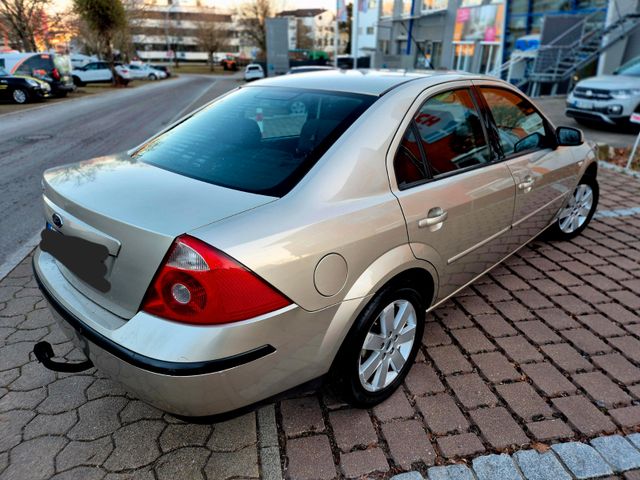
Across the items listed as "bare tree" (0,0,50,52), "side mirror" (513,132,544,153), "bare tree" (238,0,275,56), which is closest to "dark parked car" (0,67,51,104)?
"bare tree" (0,0,50,52)

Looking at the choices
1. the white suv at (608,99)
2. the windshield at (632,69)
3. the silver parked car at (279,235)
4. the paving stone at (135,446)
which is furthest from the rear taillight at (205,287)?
the windshield at (632,69)

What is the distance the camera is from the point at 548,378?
265 cm

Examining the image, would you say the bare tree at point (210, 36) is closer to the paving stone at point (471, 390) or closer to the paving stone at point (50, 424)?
the paving stone at point (50, 424)

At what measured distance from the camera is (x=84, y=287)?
2023 millimetres

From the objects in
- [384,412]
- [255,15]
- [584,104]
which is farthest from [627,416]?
[255,15]

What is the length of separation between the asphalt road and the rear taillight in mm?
3291

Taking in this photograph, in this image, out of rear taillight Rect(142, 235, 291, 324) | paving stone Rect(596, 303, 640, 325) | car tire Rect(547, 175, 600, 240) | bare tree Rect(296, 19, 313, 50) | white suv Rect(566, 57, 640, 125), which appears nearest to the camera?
rear taillight Rect(142, 235, 291, 324)

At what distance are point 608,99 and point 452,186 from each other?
32.6 ft

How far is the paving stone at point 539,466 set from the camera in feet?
6.63

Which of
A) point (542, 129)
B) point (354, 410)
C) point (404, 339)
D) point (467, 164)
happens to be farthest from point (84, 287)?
point (542, 129)

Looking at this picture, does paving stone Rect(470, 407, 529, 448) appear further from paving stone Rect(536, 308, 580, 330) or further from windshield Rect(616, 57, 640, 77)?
windshield Rect(616, 57, 640, 77)

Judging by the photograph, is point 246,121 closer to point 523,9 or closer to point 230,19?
point 523,9

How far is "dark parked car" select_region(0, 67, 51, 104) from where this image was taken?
54.7ft

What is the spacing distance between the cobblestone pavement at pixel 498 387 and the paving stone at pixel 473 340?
0.01 meters
